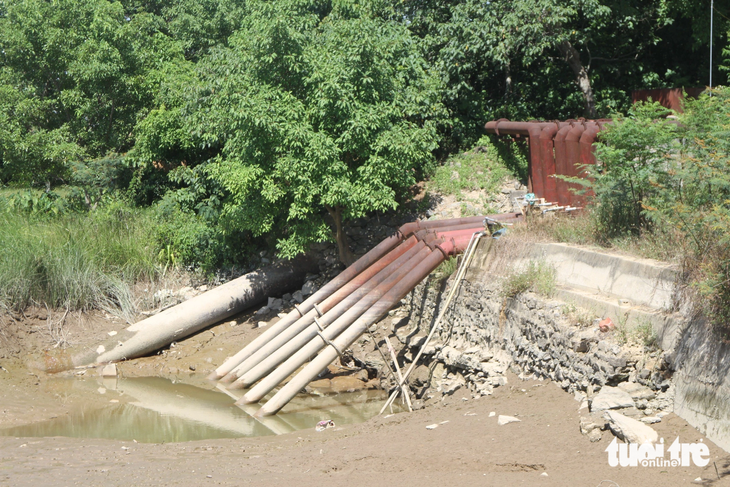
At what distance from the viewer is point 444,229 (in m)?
11.7

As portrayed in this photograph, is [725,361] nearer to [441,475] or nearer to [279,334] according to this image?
[441,475]

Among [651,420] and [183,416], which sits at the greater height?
[651,420]

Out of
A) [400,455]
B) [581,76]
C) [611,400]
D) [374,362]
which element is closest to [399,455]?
[400,455]

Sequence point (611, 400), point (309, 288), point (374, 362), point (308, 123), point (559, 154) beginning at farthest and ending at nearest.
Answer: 1. point (309, 288)
2. point (559, 154)
3. point (308, 123)
4. point (374, 362)
5. point (611, 400)

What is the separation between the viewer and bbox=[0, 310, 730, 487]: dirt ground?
597 cm

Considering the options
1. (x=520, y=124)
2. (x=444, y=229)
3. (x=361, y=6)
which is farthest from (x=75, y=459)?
(x=520, y=124)

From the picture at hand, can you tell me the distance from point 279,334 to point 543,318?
15.3 feet

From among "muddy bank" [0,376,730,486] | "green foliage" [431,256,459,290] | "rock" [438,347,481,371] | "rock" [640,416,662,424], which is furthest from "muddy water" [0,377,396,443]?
"rock" [640,416,662,424]

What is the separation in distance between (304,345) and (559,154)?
5992 millimetres

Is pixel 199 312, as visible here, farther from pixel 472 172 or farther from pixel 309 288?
pixel 472 172

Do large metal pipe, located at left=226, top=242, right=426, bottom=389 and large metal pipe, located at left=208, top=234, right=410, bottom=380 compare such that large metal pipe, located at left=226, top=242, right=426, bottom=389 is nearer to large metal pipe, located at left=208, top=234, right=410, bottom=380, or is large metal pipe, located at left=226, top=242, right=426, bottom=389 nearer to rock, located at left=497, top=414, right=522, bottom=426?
large metal pipe, located at left=208, top=234, right=410, bottom=380

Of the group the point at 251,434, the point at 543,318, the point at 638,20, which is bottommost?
the point at 251,434

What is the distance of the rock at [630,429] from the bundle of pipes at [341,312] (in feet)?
13.8

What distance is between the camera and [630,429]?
6141mm
